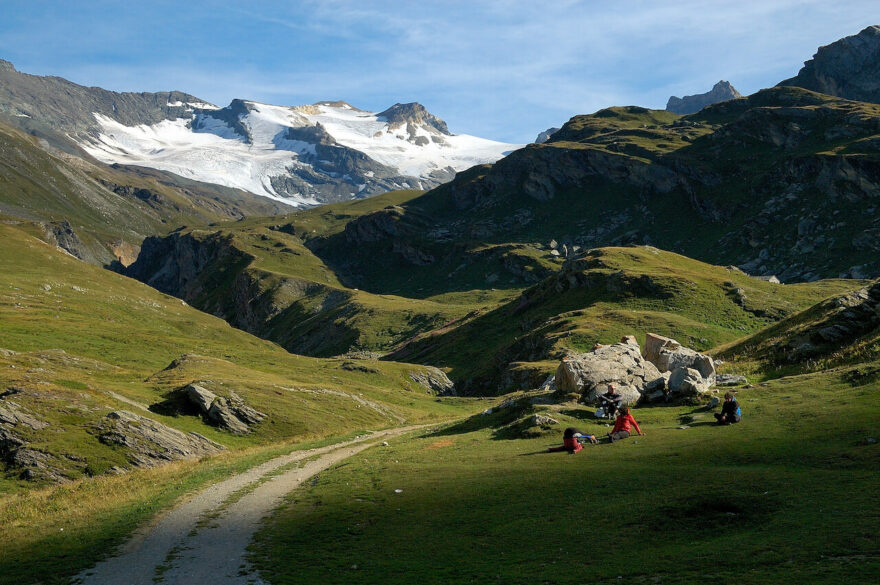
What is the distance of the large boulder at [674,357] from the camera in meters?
45.1

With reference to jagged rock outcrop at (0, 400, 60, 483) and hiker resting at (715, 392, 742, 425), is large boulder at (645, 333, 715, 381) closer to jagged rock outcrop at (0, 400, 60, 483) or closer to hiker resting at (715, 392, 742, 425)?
hiker resting at (715, 392, 742, 425)

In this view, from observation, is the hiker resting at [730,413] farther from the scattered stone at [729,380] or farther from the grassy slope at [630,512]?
the scattered stone at [729,380]

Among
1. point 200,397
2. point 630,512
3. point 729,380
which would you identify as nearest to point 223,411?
point 200,397

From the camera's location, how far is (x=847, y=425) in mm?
26922

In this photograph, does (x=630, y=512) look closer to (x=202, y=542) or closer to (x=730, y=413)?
(x=730, y=413)

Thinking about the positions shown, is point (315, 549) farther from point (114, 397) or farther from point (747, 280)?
point (747, 280)

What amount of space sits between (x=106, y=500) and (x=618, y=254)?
130237mm

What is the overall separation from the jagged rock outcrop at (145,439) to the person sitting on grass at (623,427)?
35309mm

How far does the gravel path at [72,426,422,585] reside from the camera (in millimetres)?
20078

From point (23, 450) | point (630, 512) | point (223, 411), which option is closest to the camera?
point (630, 512)

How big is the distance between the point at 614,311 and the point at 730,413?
83.1 metres

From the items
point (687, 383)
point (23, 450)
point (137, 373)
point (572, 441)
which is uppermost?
point (687, 383)

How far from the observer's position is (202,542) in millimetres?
24047

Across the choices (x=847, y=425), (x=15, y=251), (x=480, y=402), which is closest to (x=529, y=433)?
(x=847, y=425)
